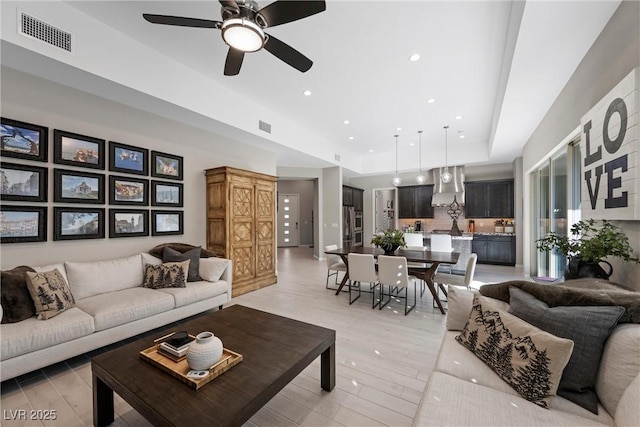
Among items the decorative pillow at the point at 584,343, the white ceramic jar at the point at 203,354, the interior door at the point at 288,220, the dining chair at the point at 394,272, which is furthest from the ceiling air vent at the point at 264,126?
the interior door at the point at 288,220

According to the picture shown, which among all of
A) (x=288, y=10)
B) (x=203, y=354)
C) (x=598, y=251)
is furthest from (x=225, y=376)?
(x=598, y=251)

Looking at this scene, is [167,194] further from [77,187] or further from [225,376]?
[225,376]

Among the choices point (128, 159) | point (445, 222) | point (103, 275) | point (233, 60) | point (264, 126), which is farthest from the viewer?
point (445, 222)

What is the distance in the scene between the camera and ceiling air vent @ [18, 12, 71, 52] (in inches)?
91.5

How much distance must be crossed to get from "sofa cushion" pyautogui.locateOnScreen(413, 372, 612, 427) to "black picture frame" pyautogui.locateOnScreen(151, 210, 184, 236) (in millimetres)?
4043

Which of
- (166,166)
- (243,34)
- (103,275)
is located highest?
(243,34)

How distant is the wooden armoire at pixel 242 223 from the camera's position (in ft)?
14.5

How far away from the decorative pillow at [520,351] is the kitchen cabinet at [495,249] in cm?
638

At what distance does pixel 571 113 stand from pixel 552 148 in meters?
0.94

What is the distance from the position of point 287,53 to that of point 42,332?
10.2ft

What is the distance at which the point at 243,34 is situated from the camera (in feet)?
6.31

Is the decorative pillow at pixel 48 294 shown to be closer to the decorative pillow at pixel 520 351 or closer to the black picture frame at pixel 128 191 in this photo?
the black picture frame at pixel 128 191

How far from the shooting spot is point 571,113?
2.88m

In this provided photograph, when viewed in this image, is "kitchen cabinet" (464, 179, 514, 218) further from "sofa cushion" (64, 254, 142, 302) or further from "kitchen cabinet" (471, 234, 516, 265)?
"sofa cushion" (64, 254, 142, 302)
